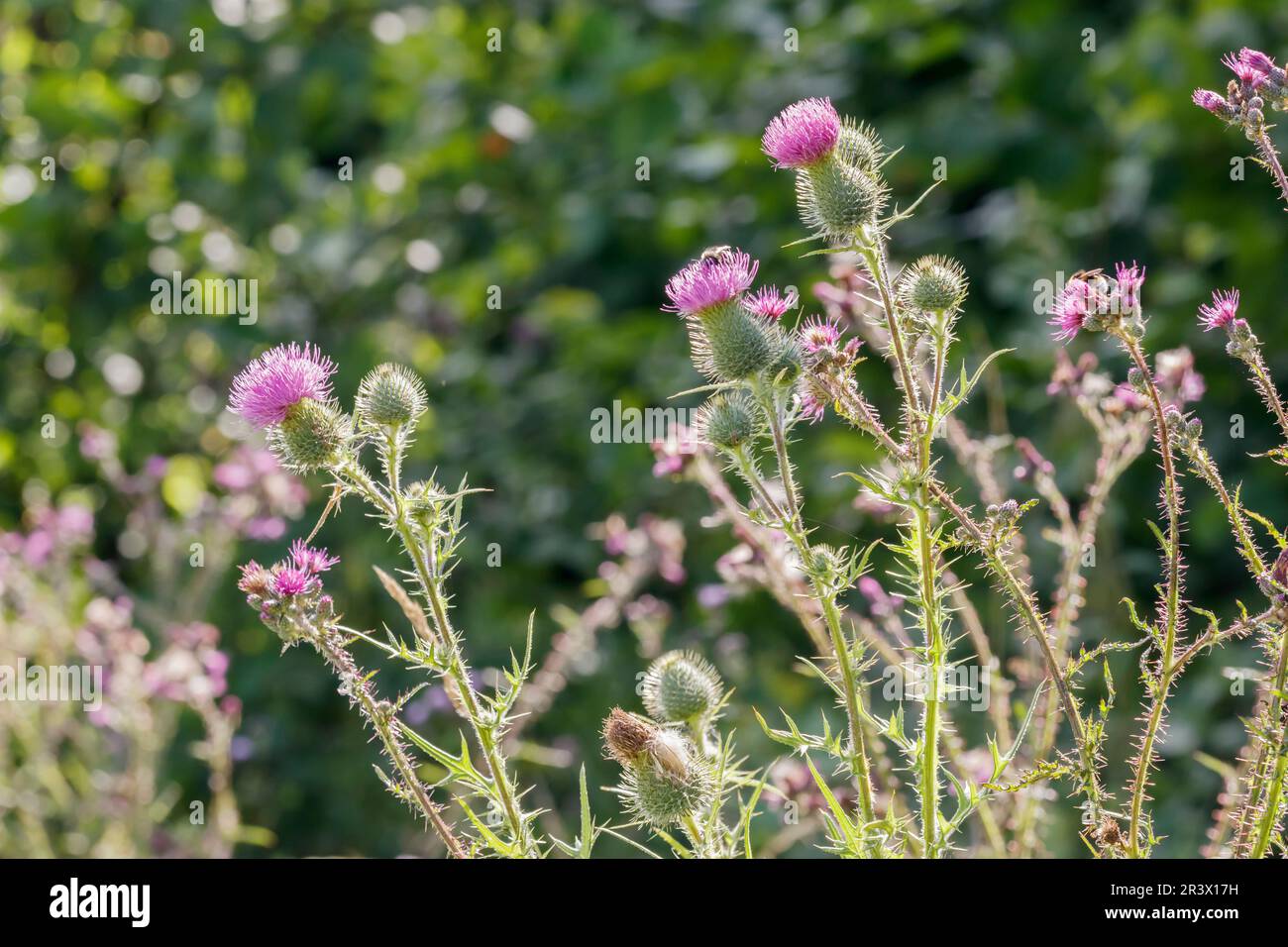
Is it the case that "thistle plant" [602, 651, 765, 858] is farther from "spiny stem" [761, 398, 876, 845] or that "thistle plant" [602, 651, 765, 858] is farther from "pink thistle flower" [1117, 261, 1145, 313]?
"pink thistle flower" [1117, 261, 1145, 313]

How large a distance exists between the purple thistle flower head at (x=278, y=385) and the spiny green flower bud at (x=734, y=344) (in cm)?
40

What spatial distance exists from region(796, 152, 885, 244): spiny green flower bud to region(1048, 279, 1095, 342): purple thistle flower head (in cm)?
22

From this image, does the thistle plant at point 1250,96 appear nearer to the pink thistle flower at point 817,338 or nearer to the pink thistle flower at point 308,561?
the pink thistle flower at point 817,338

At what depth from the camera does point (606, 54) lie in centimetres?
489

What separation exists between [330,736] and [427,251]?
177 centimetres

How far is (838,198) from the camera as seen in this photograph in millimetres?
1485

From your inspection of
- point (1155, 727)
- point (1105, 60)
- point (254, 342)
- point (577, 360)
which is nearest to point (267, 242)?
point (254, 342)

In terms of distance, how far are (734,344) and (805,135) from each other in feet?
0.81

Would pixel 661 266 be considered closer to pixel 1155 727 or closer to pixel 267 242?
pixel 267 242

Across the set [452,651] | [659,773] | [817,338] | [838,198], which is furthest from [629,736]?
[838,198]

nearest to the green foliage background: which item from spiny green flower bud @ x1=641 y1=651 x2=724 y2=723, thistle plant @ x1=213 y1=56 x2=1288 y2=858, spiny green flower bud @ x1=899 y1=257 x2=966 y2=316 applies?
spiny green flower bud @ x1=641 y1=651 x2=724 y2=723

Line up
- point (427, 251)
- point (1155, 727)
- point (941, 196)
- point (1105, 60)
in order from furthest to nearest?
point (427, 251)
point (941, 196)
point (1105, 60)
point (1155, 727)

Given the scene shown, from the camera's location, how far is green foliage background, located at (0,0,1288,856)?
4.22m

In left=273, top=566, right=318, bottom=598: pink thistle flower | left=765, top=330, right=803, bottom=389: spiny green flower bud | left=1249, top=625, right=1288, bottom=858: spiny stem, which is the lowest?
left=1249, top=625, right=1288, bottom=858: spiny stem
